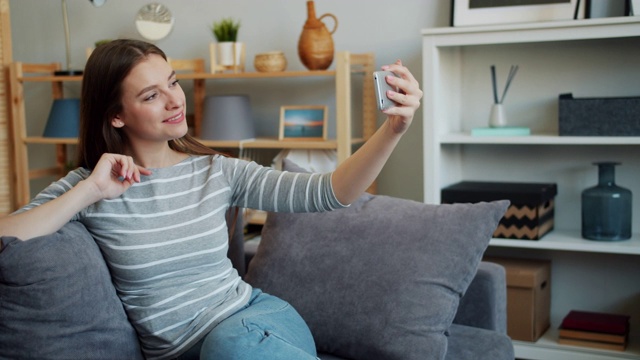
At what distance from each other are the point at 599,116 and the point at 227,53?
4.60ft

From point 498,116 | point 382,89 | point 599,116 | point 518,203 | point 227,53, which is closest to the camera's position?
point 382,89

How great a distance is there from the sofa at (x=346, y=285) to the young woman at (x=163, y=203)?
0.06 metres

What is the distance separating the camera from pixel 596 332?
8.59ft

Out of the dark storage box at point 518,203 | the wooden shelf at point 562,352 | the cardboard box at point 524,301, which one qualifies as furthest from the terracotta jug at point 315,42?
the wooden shelf at point 562,352

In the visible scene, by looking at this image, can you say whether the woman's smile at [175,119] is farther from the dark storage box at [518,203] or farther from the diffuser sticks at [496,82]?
the diffuser sticks at [496,82]

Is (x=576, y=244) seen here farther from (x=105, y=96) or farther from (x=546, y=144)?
(x=105, y=96)

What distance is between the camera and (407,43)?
9.78 ft

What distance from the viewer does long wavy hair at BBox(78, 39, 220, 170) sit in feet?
5.24

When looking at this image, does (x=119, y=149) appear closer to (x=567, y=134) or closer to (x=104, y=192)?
(x=104, y=192)

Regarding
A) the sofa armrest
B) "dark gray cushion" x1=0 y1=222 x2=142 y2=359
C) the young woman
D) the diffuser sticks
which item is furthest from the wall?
"dark gray cushion" x1=0 y1=222 x2=142 y2=359

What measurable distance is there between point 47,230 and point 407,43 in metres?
1.83

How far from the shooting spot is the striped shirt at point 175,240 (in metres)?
1.54

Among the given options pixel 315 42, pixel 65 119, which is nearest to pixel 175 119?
pixel 315 42

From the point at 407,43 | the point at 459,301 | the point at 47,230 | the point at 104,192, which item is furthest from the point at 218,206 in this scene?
the point at 407,43
